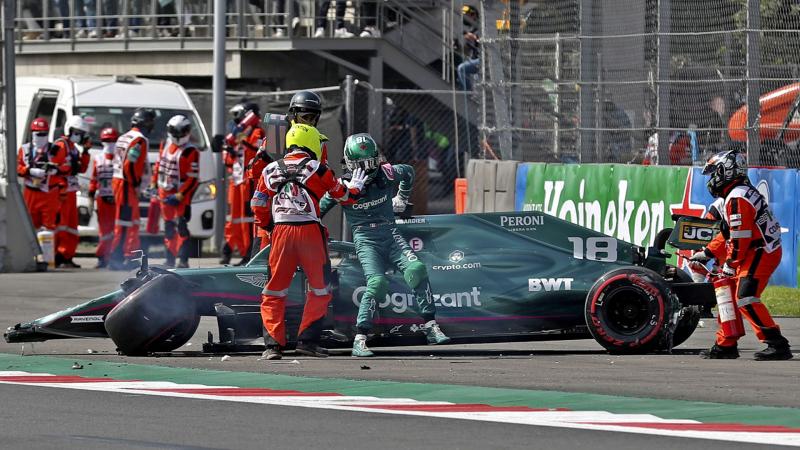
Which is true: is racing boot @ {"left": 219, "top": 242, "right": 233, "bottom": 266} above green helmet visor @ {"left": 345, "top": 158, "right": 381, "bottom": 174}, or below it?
below

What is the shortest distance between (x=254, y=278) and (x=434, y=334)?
140 centimetres

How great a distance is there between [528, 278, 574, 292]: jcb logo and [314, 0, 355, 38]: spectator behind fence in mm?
17798

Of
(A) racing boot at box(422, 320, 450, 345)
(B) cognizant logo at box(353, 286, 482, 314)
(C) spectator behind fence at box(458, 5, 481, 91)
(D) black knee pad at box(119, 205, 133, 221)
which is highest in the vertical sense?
(C) spectator behind fence at box(458, 5, 481, 91)

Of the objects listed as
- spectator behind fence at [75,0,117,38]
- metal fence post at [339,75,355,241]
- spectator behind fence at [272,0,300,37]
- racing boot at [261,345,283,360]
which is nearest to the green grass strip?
racing boot at [261,345,283,360]

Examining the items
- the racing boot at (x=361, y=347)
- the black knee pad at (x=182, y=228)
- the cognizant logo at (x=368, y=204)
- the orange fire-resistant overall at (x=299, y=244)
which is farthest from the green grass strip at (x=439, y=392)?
the black knee pad at (x=182, y=228)

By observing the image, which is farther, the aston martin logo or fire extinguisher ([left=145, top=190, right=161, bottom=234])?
fire extinguisher ([left=145, top=190, right=161, bottom=234])

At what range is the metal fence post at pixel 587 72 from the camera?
19.4 meters

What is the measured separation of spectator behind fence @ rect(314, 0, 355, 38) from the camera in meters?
29.6

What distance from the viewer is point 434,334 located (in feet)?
39.3

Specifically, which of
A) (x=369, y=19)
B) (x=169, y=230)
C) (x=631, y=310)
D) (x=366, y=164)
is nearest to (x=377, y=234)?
(x=366, y=164)

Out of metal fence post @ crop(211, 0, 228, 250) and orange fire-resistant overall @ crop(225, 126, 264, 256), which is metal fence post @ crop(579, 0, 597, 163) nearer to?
orange fire-resistant overall @ crop(225, 126, 264, 256)

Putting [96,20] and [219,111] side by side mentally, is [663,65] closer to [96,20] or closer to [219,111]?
[219,111]

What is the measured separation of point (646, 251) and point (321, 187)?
8.64 ft

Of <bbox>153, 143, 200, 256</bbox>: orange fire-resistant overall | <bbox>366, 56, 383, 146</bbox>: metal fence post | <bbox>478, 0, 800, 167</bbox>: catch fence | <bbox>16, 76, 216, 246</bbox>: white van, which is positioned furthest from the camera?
<bbox>16, 76, 216, 246</bbox>: white van
